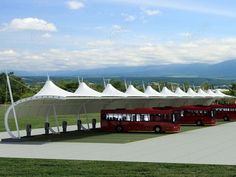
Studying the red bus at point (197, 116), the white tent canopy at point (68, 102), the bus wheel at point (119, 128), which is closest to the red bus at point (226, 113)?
the white tent canopy at point (68, 102)

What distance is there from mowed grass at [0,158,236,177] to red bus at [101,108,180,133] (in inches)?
612

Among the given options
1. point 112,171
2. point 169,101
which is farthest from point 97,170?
point 169,101

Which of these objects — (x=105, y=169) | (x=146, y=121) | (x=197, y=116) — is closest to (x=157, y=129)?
(x=146, y=121)

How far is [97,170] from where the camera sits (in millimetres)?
15344

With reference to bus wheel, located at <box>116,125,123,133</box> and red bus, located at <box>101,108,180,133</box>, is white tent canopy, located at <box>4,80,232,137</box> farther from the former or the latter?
bus wheel, located at <box>116,125,123,133</box>

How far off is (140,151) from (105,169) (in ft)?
18.1

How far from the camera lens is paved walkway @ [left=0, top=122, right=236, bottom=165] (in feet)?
60.5

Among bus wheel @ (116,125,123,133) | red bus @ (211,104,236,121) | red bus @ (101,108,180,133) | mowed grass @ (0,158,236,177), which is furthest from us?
red bus @ (211,104,236,121)

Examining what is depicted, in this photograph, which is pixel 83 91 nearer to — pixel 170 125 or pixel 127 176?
pixel 170 125

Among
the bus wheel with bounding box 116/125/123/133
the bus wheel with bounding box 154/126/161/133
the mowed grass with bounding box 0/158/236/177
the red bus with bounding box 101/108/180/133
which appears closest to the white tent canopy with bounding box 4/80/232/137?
the red bus with bounding box 101/108/180/133

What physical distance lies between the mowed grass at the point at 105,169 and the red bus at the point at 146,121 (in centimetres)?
1555

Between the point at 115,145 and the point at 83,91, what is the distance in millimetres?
12356

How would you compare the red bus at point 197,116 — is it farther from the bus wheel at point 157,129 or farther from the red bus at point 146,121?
the bus wheel at point 157,129

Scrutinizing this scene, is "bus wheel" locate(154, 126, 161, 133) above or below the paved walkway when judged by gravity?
below
